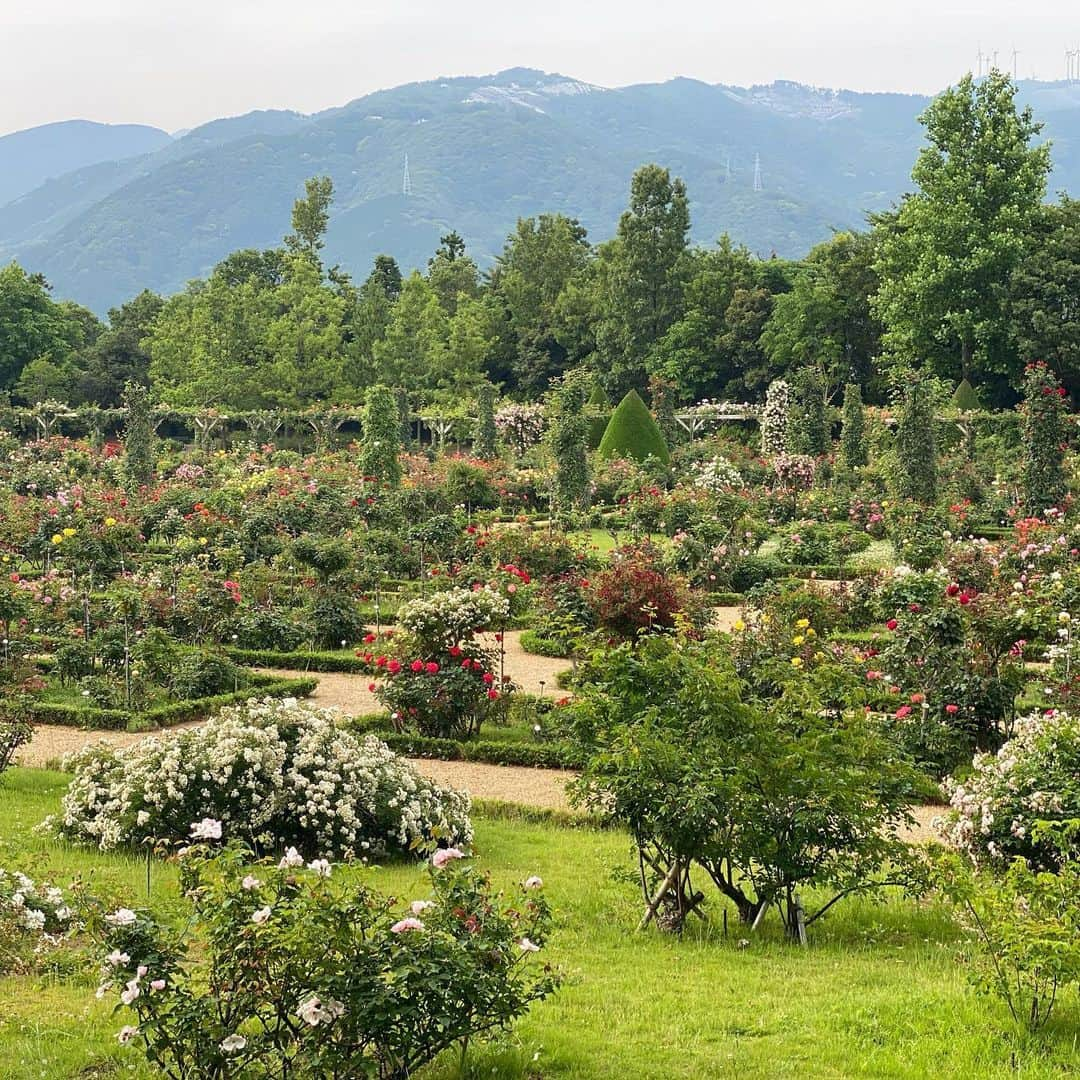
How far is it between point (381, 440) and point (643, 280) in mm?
21642

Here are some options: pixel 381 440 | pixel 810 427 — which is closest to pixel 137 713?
pixel 381 440

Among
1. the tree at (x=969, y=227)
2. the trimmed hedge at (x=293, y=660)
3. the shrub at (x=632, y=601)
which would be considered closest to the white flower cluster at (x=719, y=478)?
the trimmed hedge at (x=293, y=660)

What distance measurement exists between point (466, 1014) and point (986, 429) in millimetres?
27883

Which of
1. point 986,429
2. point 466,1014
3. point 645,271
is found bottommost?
point 466,1014

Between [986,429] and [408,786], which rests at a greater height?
[986,429]

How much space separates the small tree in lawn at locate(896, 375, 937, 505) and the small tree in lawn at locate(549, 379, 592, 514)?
606 centimetres

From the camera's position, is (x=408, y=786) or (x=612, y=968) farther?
(x=408, y=786)

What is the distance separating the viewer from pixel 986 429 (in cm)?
3022

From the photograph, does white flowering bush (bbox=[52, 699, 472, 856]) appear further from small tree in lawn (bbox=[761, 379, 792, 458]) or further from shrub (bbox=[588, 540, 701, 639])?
small tree in lawn (bbox=[761, 379, 792, 458])

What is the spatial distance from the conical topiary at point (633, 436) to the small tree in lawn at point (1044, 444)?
420 inches

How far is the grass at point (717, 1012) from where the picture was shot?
16.1 ft

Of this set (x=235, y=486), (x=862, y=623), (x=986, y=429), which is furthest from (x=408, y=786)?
(x=986, y=429)

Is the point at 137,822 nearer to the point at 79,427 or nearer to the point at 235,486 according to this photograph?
the point at 235,486

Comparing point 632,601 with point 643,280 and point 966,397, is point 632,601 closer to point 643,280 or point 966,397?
point 966,397
